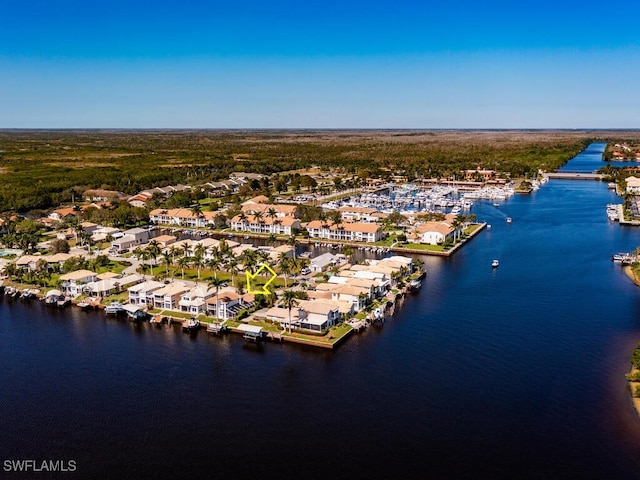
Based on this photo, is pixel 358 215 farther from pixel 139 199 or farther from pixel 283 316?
pixel 283 316

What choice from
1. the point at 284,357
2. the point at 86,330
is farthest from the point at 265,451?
the point at 86,330

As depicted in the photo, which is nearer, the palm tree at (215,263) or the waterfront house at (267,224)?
the palm tree at (215,263)

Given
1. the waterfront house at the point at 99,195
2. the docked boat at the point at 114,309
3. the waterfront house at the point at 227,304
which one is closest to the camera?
the waterfront house at the point at 227,304

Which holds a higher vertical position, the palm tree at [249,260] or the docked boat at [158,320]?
the palm tree at [249,260]

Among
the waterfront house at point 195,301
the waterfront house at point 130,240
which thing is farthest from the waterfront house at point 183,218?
the waterfront house at point 195,301

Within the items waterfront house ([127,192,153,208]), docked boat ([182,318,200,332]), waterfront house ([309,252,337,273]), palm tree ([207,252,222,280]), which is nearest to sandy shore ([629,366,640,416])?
docked boat ([182,318,200,332])

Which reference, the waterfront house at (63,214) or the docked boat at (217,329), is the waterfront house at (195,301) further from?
the waterfront house at (63,214)

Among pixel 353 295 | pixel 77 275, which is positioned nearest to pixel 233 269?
pixel 353 295
